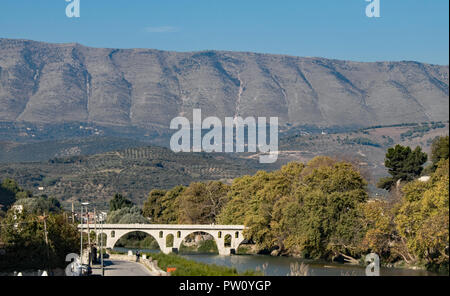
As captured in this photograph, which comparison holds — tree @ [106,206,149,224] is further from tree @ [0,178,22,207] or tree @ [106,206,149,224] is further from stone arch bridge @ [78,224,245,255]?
tree @ [0,178,22,207]

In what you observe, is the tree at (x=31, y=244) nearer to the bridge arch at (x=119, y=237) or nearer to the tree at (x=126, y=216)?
the bridge arch at (x=119, y=237)

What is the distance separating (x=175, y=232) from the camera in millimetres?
117875

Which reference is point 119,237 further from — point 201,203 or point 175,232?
point 201,203

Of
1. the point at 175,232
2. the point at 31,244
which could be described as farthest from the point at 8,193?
the point at 31,244

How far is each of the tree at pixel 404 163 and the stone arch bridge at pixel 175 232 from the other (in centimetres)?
2108

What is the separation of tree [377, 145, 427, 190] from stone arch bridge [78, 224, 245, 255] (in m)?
21.1

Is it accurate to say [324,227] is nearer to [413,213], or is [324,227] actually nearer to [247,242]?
[413,213]

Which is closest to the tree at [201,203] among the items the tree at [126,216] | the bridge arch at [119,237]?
the tree at [126,216]

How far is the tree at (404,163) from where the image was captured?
98375mm

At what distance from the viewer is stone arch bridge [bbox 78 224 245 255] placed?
112188mm

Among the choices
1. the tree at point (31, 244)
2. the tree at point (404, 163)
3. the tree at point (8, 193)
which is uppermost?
the tree at point (404, 163)

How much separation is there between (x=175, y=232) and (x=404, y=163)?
3395 cm
